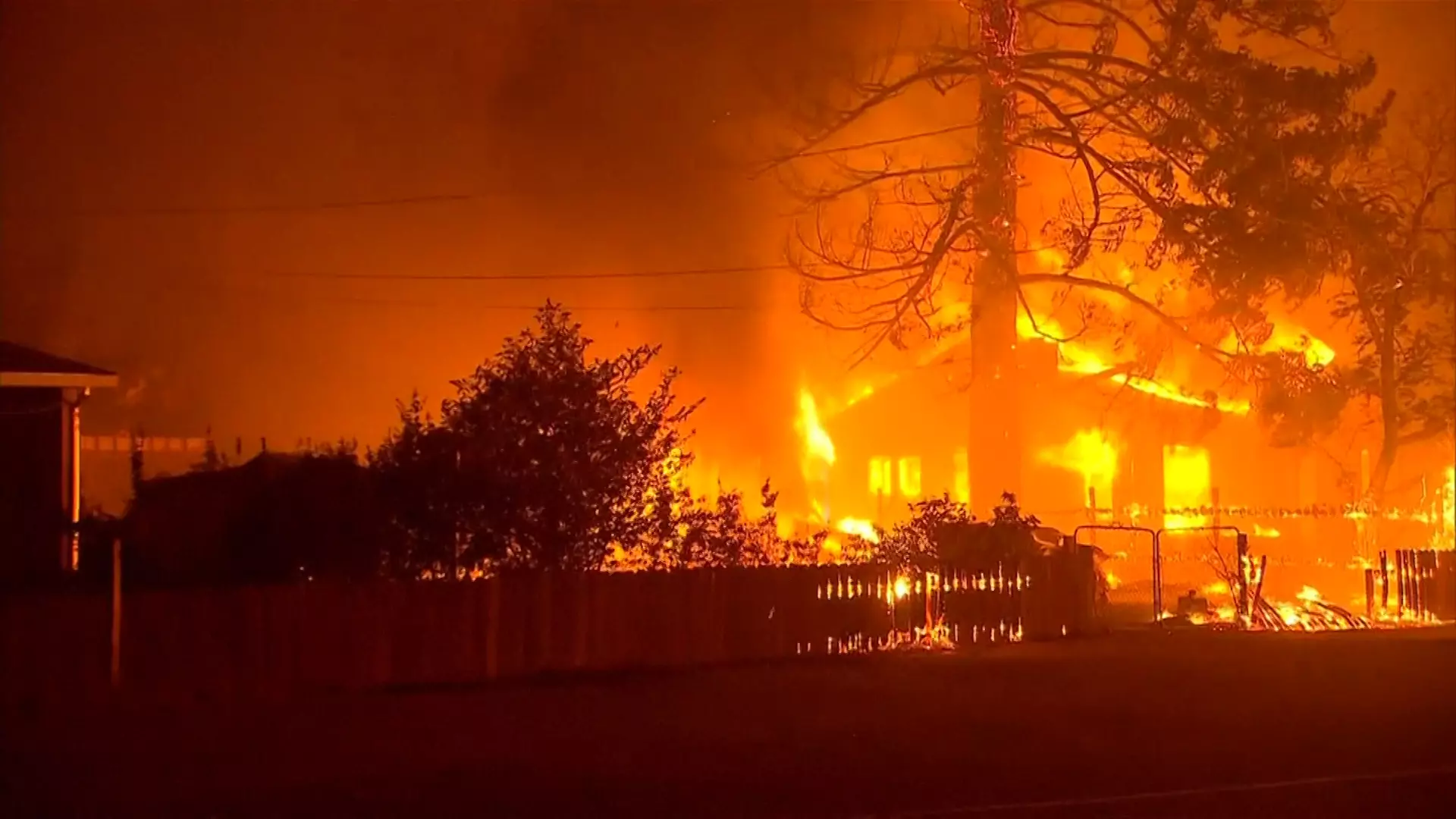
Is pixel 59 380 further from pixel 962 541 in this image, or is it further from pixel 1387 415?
pixel 1387 415

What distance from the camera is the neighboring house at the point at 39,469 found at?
53.9 ft

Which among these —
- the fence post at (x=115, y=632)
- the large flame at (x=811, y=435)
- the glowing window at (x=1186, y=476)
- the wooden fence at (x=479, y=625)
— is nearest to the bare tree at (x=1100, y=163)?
the large flame at (x=811, y=435)

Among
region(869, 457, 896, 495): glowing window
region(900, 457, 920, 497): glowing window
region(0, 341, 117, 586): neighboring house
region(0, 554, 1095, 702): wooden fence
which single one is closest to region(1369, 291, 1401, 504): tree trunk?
region(900, 457, 920, 497): glowing window

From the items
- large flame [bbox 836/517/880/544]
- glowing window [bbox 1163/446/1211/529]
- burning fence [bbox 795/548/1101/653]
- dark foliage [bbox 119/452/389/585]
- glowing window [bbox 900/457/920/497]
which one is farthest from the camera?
glowing window [bbox 1163/446/1211/529]

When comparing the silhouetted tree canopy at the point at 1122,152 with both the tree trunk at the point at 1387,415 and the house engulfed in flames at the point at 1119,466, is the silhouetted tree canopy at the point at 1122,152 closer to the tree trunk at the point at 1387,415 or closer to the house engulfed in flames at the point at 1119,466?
the house engulfed in flames at the point at 1119,466

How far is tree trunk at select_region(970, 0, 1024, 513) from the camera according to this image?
74.9 ft

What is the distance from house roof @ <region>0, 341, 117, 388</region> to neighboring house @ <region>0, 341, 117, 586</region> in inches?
0.6

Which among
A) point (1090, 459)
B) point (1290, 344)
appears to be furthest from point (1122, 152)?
point (1090, 459)

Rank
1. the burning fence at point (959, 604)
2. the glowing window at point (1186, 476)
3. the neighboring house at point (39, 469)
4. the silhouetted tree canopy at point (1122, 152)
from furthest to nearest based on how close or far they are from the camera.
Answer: the glowing window at point (1186, 476)
the silhouetted tree canopy at point (1122, 152)
the neighboring house at point (39, 469)
the burning fence at point (959, 604)

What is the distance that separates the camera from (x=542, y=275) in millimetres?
28688

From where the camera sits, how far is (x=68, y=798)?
9.24 m

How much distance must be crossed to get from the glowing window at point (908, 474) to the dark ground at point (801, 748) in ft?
58.9

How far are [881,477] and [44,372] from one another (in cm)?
2025

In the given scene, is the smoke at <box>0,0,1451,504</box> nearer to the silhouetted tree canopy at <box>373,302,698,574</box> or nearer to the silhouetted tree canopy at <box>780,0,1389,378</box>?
the silhouetted tree canopy at <box>780,0,1389,378</box>
